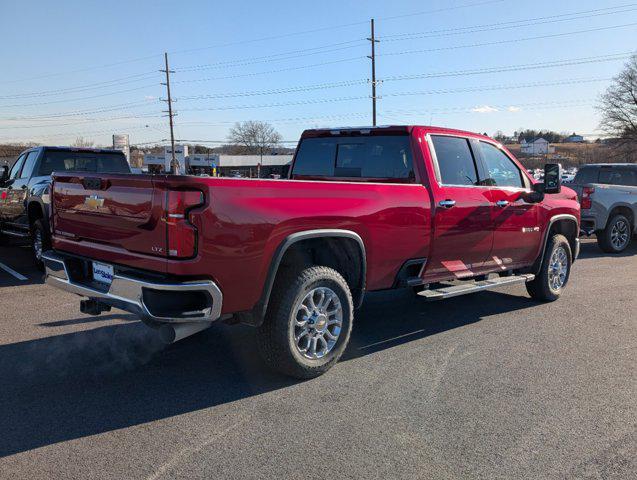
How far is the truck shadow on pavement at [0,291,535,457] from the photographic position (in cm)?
352

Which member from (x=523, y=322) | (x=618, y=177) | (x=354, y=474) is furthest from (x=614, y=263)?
(x=354, y=474)

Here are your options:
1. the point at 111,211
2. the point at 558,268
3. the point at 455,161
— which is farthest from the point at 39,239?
the point at 558,268

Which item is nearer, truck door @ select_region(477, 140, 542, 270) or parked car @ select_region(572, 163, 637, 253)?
truck door @ select_region(477, 140, 542, 270)

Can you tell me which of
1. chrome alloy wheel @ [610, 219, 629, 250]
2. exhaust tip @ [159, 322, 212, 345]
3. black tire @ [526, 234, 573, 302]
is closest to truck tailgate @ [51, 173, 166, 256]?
exhaust tip @ [159, 322, 212, 345]

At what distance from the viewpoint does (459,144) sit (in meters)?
5.79

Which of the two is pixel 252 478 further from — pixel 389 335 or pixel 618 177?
pixel 618 177

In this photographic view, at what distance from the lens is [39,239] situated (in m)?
8.60

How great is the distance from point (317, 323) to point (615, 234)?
9.77 m

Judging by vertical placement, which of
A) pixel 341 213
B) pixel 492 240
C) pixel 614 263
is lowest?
pixel 614 263

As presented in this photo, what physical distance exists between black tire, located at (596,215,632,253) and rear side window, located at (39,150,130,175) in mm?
9787

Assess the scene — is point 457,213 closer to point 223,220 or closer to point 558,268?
point 558,268

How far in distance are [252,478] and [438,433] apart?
4.05ft

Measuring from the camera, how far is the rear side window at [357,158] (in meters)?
5.39

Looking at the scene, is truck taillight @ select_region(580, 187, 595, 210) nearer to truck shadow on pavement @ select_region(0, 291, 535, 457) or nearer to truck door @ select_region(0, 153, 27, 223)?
truck shadow on pavement @ select_region(0, 291, 535, 457)
